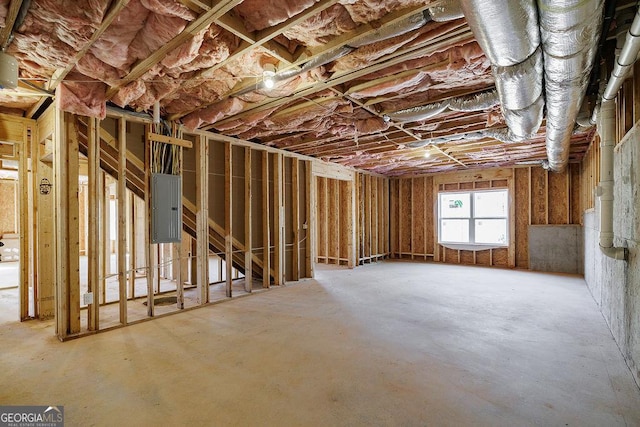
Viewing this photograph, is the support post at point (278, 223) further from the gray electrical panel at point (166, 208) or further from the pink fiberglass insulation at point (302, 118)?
the gray electrical panel at point (166, 208)

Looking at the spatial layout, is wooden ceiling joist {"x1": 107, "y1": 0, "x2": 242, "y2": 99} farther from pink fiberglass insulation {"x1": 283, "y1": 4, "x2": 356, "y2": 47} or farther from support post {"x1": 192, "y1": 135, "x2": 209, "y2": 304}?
support post {"x1": 192, "y1": 135, "x2": 209, "y2": 304}

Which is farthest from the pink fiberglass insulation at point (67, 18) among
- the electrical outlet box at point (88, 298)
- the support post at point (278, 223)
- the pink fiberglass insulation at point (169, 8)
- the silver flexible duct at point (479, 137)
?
the silver flexible duct at point (479, 137)

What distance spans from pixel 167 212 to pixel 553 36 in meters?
3.96

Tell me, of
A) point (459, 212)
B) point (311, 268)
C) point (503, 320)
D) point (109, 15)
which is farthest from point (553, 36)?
point (459, 212)

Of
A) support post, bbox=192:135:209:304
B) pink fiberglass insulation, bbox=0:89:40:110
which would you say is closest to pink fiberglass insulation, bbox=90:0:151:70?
pink fiberglass insulation, bbox=0:89:40:110

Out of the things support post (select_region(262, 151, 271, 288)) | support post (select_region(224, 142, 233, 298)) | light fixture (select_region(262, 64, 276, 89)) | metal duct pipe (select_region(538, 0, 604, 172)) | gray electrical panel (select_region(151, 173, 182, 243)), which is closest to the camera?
metal duct pipe (select_region(538, 0, 604, 172))

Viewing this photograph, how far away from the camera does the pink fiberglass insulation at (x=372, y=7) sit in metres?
1.92

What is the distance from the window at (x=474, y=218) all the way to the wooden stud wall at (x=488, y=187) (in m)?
0.17

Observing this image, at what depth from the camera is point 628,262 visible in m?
2.66

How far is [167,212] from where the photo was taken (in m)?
3.88

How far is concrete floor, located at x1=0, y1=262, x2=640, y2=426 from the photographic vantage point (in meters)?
1.93

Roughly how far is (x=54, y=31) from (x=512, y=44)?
9.59 feet

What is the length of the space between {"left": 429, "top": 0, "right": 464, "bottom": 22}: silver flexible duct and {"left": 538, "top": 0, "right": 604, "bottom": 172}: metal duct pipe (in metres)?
0.45

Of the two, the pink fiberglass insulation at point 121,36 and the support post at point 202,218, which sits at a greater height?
the pink fiberglass insulation at point 121,36
